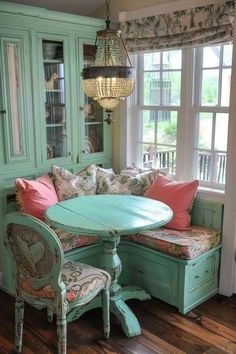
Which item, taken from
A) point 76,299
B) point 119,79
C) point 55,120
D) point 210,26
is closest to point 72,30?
point 55,120

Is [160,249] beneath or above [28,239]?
beneath

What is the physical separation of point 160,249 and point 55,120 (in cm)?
145

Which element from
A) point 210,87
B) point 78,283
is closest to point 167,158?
point 210,87

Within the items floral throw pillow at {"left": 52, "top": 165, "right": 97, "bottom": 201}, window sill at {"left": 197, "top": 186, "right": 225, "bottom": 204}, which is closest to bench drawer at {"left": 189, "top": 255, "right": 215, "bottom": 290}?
window sill at {"left": 197, "top": 186, "right": 225, "bottom": 204}

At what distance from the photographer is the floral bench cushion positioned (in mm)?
2807

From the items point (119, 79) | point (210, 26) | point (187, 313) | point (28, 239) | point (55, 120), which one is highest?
point (210, 26)

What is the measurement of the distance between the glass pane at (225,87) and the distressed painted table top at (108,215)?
Answer: 3.37ft

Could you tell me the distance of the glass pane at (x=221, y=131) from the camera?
10.1 ft

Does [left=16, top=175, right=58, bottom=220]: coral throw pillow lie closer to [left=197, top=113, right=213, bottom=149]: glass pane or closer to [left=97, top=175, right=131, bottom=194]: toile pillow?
[left=97, top=175, right=131, bottom=194]: toile pillow

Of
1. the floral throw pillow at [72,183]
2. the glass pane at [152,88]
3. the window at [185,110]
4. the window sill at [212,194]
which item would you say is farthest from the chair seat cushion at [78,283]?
the glass pane at [152,88]

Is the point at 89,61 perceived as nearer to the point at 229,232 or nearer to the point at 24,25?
the point at 24,25

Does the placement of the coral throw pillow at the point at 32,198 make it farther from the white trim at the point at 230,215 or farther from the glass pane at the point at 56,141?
the white trim at the point at 230,215

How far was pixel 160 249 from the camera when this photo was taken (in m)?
2.82

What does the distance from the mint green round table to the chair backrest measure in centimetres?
23
